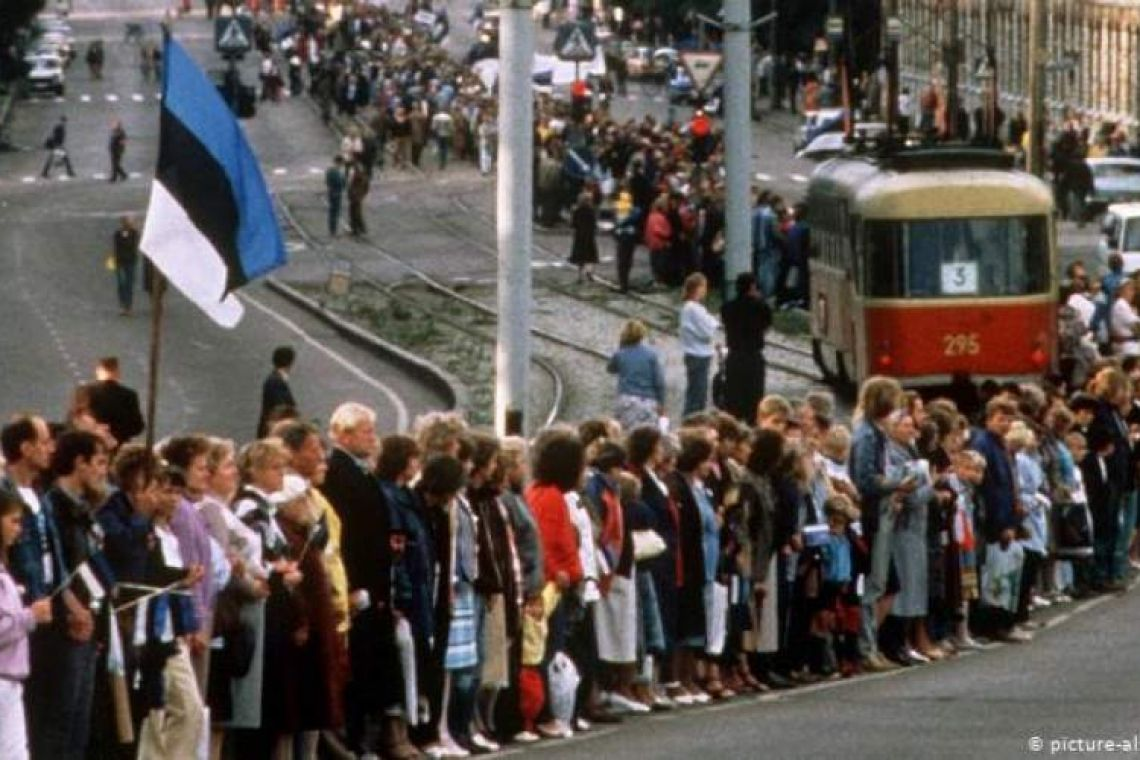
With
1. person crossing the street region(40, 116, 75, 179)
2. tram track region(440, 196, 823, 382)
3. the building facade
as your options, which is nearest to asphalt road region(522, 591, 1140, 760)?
tram track region(440, 196, 823, 382)

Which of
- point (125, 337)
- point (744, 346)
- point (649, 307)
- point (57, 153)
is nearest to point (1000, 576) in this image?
point (744, 346)

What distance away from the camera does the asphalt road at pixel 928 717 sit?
2061 cm

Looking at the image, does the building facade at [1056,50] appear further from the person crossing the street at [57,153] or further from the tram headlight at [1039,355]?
the tram headlight at [1039,355]

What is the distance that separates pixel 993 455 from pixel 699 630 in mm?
5273

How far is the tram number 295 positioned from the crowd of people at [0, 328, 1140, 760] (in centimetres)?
1468

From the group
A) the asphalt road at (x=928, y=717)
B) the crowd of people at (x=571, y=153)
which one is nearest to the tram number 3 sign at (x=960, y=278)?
the crowd of people at (x=571, y=153)

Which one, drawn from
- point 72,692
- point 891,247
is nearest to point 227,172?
point 72,692

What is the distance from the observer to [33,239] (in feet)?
257

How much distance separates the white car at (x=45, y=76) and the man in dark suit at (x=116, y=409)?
109333mm

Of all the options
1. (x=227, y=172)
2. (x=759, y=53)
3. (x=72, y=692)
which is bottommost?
(x=759, y=53)

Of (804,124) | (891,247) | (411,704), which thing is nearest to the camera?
(411,704)

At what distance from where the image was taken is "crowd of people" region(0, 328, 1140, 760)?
717 inches

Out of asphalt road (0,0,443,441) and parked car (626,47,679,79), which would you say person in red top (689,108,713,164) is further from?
parked car (626,47,679,79)

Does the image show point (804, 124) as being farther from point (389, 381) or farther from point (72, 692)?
point (72, 692)
